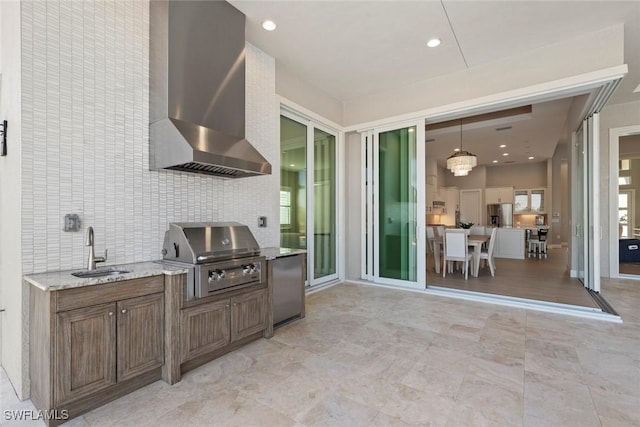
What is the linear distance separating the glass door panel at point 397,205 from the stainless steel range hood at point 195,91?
2602 mm

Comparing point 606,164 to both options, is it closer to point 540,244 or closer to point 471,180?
point 540,244

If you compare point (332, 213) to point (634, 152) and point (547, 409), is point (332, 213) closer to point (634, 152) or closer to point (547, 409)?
point (547, 409)

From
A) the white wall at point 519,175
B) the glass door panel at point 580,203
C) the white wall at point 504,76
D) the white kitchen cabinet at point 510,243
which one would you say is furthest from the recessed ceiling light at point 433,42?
the white wall at point 519,175

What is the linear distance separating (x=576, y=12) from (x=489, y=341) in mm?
3330

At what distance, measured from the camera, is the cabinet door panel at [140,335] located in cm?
193

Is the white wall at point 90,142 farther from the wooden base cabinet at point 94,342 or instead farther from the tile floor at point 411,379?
the tile floor at point 411,379

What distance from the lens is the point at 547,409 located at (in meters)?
1.82

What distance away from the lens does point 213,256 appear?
239 cm

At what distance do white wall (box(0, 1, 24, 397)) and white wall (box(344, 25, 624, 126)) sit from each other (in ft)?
13.9

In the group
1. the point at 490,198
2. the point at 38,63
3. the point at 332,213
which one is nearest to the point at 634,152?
the point at 490,198

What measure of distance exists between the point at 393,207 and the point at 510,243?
5029 mm

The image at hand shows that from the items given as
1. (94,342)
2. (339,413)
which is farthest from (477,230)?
(94,342)

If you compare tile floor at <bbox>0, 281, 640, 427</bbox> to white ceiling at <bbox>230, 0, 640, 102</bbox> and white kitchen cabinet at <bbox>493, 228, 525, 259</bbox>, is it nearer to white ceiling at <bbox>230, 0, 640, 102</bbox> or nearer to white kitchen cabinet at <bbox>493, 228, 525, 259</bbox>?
white ceiling at <bbox>230, 0, 640, 102</bbox>

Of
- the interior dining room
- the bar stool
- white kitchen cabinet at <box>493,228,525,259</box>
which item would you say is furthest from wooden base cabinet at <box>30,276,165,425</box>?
Result: the bar stool
